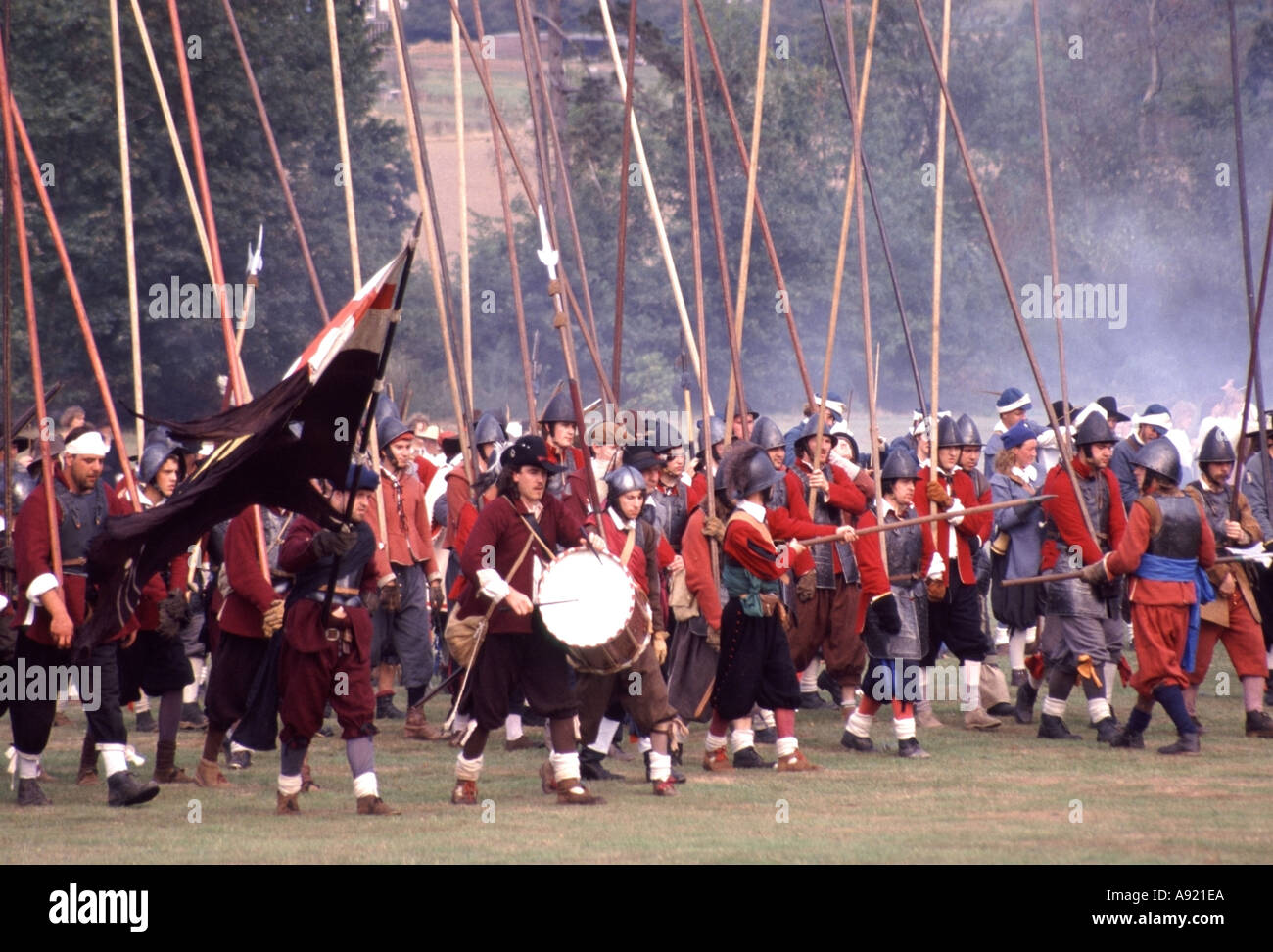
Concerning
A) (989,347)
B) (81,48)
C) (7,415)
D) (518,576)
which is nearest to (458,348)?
(518,576)

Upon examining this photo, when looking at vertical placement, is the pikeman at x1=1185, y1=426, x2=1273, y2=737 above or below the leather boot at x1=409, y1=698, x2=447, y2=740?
above

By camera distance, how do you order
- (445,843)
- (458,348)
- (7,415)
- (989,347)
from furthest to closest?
1. (989,347)
2. (458,348)
3. (7,415)
4. (445,843)

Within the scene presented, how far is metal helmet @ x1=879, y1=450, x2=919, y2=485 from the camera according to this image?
1203 cm

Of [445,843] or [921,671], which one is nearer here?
[445,843]

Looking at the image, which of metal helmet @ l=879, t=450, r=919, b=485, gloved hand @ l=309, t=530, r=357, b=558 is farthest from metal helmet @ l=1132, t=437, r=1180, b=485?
gloved hand @ l=309, t=530, r=357, b=558

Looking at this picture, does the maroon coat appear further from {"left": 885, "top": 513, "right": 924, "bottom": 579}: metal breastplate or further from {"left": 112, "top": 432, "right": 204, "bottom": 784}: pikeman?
{"left": 885, "top": 513, "right": 924, "bottom": 579}: metal breastplate

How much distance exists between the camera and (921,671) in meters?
11.9

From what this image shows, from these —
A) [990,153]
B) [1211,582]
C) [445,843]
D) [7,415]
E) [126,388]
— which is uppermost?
[990,153]

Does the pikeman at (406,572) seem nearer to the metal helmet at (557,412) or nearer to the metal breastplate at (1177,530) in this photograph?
the metal helmet at (557,412)

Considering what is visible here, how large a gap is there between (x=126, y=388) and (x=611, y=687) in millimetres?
22272

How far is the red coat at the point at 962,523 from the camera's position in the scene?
1240cm

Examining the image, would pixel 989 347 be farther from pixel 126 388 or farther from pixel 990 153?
pixel 126 388

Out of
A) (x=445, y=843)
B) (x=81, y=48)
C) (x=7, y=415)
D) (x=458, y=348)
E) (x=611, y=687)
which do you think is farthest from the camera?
(x=81, y=48)

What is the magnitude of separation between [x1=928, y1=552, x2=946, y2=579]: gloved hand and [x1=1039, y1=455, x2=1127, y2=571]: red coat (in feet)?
2.13
